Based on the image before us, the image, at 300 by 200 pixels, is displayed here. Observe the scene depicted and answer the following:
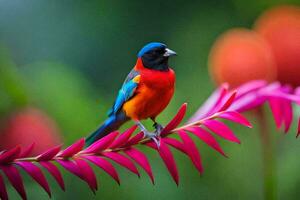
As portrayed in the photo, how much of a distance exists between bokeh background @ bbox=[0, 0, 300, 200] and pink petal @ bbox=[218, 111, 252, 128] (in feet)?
1.09

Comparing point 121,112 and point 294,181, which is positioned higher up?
point 121,112

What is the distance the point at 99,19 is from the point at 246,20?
0.32 metres

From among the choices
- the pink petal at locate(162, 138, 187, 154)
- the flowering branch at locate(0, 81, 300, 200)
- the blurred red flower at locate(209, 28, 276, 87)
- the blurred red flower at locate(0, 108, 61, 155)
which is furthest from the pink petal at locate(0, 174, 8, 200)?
the blurred red flower at locate(209, 28, 276, 87)

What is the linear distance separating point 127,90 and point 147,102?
2 cm

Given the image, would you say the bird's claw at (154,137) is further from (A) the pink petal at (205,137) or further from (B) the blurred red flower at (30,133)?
(B) the blurred red flower at (30,133)

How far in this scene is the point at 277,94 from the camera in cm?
50

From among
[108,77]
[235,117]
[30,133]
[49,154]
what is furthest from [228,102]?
[108,77]

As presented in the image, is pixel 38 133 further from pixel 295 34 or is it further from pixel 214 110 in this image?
pixel 295 34

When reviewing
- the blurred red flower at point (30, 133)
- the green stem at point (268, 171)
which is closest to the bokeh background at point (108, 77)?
the blurred red flower at point (30, 133)

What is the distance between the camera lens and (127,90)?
51 cm

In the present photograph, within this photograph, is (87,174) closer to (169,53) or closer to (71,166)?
(71,166)

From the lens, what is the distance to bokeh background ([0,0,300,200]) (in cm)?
91

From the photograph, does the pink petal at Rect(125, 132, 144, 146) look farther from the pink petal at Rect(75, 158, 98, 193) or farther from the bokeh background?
the bokeh background

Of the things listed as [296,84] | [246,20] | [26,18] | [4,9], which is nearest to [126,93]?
[296,84]
